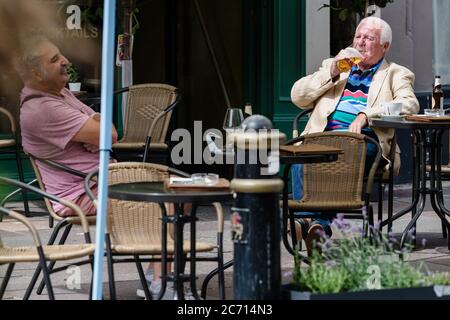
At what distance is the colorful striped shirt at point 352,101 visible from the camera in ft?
24.8

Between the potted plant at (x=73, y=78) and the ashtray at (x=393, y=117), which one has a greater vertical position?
the potted plant at (x=73, y=78)

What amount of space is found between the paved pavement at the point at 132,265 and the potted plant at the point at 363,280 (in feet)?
1.28

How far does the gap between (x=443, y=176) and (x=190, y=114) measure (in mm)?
4037

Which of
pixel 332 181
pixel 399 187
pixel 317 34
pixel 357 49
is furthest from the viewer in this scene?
pixel 399 187

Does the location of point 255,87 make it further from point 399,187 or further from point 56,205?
point 56,205

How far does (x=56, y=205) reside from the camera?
613cm

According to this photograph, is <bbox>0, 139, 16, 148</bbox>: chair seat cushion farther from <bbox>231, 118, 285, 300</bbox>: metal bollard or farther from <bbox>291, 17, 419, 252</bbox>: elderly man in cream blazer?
<bbox>231, 118, 285, 300</bbox>: metal bollard

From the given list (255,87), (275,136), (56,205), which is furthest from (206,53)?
(275,136)

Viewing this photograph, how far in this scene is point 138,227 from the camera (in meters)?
5.79

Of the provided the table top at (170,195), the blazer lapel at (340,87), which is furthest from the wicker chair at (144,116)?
the table top at (170,195)

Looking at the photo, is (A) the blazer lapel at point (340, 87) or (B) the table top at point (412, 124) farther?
(A) the blazer lapel at point (340, 87)

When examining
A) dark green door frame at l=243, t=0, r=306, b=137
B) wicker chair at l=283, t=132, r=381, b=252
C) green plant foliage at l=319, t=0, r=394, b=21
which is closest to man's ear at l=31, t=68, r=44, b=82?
wicker chair at l=283, t=132, r=381, b=252

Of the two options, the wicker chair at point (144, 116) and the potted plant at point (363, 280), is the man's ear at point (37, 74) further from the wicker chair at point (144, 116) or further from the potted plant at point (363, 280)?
the wicker chair at point (144, 116)

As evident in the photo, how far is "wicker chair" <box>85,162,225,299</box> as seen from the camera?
542cm
